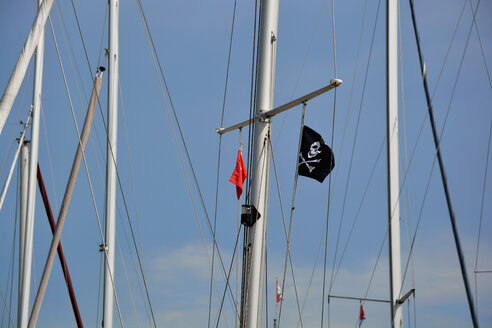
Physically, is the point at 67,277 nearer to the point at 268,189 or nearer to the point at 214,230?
the point at 214,230

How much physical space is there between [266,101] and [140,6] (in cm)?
423

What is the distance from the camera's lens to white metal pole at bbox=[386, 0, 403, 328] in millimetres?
14078

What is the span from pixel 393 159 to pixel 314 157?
177 centimetres

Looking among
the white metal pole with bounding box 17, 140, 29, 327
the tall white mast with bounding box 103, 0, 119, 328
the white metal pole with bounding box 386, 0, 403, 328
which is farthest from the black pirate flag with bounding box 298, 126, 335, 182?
the white metal pole with bounding box 17, 140, 29, 327

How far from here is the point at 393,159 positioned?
50.1ft

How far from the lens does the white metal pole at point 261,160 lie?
13.0 metres

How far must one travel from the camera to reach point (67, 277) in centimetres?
1681

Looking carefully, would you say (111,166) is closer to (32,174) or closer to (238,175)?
(238,175)

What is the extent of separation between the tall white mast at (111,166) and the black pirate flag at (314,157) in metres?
4.35

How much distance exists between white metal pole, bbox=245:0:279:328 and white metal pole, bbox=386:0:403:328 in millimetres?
2871

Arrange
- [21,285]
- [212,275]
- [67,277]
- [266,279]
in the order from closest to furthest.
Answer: [266,279], [212,275], [67,277], [21,285]

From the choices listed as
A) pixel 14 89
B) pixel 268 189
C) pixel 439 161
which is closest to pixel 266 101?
pixel 268 189

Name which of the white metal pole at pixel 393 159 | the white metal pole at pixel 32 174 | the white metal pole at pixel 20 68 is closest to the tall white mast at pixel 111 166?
the white metal pole at pixel 32 174

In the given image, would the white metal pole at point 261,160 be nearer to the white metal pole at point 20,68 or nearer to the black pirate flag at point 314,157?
the black pirate flag at point 314,157
